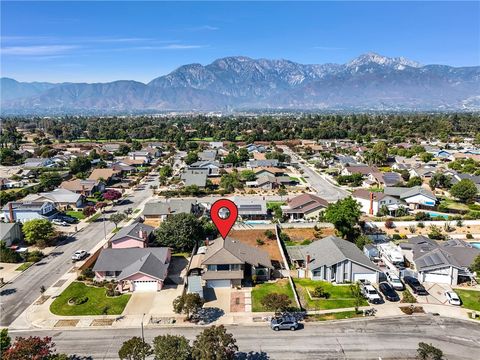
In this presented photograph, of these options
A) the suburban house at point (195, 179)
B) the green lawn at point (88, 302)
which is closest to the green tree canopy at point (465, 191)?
the suburban house at point (195, 179)

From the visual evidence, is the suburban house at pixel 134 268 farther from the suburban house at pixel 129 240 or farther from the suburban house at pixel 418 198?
the suburban house at pixel 418 198

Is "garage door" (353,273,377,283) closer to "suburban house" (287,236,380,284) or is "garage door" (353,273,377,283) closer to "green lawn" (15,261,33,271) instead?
"suburban house" (287,236,380,284)

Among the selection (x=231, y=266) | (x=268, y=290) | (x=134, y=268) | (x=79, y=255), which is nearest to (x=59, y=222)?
(x=79, y=255)

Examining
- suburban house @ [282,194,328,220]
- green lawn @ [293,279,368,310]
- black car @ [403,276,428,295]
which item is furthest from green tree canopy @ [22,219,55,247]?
black car @ [403,276,428,295]

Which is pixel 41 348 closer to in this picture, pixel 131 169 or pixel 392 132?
pixel 131 169

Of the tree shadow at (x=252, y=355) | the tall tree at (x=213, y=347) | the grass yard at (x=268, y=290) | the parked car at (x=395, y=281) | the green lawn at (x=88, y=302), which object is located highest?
the tall tree at (x=213, y=347)

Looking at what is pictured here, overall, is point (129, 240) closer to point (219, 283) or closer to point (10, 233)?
point (219, 283)
